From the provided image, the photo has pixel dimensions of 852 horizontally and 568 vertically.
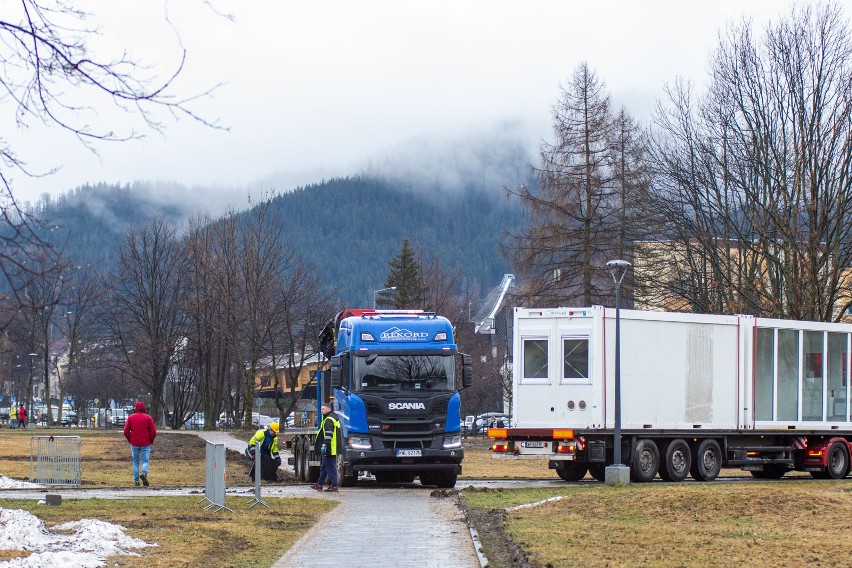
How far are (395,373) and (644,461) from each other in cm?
586

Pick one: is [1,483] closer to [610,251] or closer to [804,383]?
[804,383]

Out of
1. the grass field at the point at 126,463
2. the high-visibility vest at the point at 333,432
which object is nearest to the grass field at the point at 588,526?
the high-visibility vest at the point at 333,432

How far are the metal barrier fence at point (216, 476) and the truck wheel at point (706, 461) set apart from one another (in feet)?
42.1

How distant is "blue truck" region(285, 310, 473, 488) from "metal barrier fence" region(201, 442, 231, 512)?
22.7ft

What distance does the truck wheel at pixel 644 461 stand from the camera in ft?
89.8

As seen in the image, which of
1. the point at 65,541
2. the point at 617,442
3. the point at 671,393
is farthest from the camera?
the point at 671,393

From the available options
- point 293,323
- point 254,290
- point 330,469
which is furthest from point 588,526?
point 293,323

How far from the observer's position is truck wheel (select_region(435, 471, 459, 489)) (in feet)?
88.8

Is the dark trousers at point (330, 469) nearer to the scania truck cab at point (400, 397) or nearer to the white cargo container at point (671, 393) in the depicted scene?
the scania truck cab at point (400, 397)

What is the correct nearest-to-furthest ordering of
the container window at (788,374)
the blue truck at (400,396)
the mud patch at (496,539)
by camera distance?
the mud patch at (496,539), the blue truck at (400,396), the container window at (788,374)

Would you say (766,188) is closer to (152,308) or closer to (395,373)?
(395,373)

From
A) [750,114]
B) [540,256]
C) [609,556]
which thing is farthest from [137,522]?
[540,256]

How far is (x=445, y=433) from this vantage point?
87.1 ft

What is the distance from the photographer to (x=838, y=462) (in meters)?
31.8
